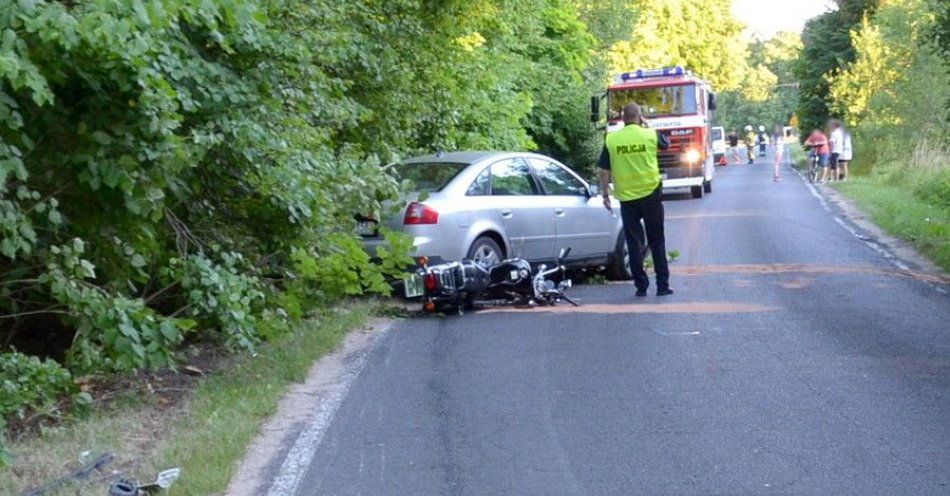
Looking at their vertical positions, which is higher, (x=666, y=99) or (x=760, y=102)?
(x=666, y=99)

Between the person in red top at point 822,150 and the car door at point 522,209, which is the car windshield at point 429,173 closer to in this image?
the car door at point 522,209

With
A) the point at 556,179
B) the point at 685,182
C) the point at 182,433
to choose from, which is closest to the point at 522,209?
the point at 556,179

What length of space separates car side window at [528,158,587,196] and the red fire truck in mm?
19230

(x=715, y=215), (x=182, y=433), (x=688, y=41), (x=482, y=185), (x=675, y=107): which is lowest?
(x=715, y=215)

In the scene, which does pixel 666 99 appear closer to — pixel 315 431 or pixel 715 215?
pixel 715 215

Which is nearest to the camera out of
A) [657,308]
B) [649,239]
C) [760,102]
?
[657,308]

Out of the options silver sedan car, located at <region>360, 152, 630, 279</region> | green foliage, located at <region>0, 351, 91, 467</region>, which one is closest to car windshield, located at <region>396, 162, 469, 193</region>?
silver sedan car, located at <region>360, 152, 630, 279</region>

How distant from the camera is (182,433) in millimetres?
7652

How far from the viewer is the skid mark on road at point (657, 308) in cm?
1236

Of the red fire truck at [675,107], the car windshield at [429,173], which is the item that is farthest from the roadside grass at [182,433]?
the red fire truck at [675,107]

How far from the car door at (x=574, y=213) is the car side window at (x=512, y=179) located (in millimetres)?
173

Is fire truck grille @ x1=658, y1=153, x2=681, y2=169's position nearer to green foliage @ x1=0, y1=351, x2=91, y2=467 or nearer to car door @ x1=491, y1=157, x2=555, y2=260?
car door @ x1=491, y1=157, x2=555, y2=260

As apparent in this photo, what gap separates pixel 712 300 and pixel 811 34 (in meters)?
51.1

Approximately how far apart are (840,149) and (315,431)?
3704 cm
